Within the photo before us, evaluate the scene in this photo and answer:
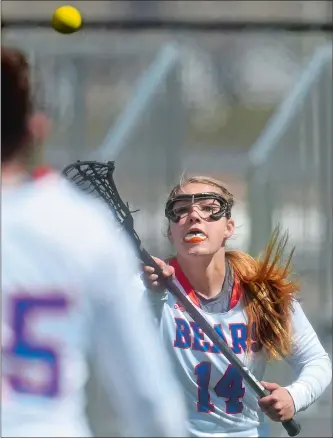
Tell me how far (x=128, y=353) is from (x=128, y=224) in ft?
2.43

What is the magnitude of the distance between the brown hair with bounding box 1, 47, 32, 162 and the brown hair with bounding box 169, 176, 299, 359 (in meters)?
0.75

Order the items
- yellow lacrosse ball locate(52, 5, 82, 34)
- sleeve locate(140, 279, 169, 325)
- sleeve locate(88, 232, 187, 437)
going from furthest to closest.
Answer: yellow lacrosse ball locate(52, 5, 82, 34) < sleeve locate(140, 279, 169, 325) < sleeve locate(88, 232, 187, 437)

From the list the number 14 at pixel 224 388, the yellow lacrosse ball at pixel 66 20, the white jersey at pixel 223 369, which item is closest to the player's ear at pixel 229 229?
the white jersey at pixel 223 369

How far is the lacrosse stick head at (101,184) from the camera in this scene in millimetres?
1647

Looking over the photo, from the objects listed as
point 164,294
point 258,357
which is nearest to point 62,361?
point 164,294

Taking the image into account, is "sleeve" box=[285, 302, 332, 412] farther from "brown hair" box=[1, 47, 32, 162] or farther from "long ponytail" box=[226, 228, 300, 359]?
"brown hair" box=[1, 47, 32, 162]

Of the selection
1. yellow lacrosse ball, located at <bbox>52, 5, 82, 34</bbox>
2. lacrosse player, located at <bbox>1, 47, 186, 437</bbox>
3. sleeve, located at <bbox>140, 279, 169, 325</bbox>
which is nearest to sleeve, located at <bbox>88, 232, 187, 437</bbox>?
lacrosse player, located at <bbox>1, 47, 186, 437</bbox>

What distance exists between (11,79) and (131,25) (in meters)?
1.98

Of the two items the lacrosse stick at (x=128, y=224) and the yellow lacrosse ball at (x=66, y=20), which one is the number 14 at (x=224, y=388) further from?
the yellow lacrosse ball at (x=66, y=20)

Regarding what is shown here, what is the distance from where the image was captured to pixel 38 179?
989mm

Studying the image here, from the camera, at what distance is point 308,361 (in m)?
1.68

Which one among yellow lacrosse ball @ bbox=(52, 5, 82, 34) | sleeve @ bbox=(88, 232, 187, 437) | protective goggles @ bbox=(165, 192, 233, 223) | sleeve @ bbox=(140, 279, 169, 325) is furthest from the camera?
yellow lacrosse ball @ bbox=(52, 5, 82, 34)

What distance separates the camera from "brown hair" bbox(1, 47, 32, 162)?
39.5 inches

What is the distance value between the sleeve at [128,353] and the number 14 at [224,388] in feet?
2.26
